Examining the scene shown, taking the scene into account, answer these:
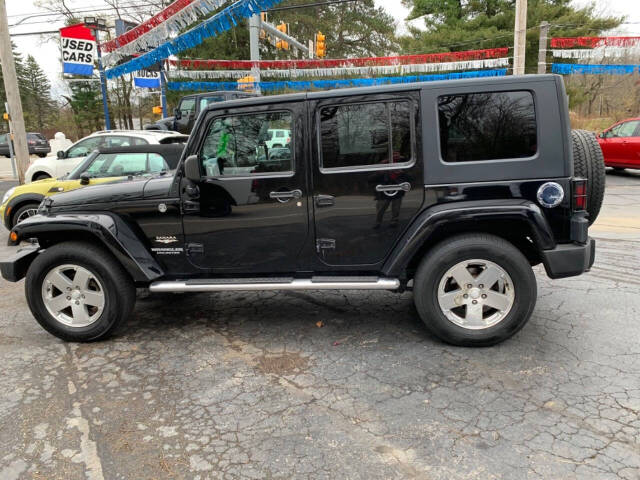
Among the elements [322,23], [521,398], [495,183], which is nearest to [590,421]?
[521,398]

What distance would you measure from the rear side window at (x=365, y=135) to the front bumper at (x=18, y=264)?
2604 mm

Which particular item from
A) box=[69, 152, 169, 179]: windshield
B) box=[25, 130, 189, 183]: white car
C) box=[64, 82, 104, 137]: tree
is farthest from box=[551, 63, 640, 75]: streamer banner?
box=[64, 82, 104, 137]: tree

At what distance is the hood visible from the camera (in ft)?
13.4

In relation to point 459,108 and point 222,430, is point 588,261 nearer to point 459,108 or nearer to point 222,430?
point 459,108

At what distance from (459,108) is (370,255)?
1.27 metres

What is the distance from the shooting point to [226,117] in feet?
12.9

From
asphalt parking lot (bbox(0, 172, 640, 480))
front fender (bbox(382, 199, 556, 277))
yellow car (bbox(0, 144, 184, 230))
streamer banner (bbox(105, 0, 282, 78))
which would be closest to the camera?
asphalt parking lot (bbox(0, 172, 640, 480))

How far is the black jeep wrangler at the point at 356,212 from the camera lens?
3.59 m

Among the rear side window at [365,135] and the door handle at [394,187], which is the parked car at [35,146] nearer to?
the rear side window at [365,135]

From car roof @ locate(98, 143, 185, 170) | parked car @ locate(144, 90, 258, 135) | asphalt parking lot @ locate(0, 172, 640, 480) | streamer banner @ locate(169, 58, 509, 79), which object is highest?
streamer banner @ locate(169, 58, 509, 79)

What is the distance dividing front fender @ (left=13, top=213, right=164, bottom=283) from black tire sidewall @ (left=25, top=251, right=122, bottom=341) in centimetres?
17

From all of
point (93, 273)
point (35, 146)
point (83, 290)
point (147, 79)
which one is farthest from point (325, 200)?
point (35, 146)

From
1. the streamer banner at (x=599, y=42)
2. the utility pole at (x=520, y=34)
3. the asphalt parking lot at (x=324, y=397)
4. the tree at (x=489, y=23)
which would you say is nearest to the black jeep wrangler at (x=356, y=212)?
the asphalt parking lot at (x=324, y=397)

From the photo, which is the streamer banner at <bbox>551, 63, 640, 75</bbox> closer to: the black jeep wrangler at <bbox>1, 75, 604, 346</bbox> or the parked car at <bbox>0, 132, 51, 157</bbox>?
the black jeep wrangler at <bbox>1, 75, 604, 346</bbox>
